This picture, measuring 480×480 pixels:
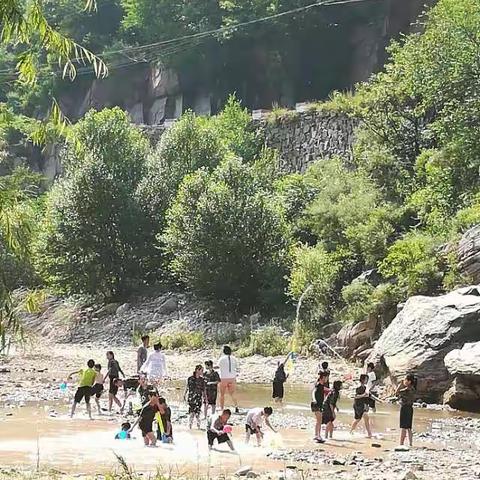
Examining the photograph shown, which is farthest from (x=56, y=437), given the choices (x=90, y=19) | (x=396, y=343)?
(x=90, y=19)

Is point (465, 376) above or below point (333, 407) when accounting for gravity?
above

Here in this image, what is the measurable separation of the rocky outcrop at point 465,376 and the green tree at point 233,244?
17944 millimetres

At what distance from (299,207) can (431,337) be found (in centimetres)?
2088

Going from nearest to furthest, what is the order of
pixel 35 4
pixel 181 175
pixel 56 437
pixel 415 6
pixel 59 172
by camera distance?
pixel 35 4
pixel 56 437
pixel 181 175
pixel 415 6
pixel 59 172

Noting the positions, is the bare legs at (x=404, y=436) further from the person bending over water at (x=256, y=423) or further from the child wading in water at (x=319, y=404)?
the person bending over water at (x=256, y=423)

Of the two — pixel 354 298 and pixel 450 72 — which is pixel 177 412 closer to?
pixel 354 298

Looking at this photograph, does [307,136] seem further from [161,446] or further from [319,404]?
[161,446]

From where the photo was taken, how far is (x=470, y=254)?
29.7 meters

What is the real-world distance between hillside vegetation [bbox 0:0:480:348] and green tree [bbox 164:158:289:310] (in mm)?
55

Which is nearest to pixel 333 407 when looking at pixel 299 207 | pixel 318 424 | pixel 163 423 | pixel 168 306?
pixel 318 424

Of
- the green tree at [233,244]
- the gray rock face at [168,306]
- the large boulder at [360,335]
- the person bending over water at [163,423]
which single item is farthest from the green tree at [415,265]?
the person bending over water at [163,423]

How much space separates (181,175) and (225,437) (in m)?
33.1

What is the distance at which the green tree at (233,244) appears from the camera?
4128cm

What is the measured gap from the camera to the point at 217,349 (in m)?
37.5
